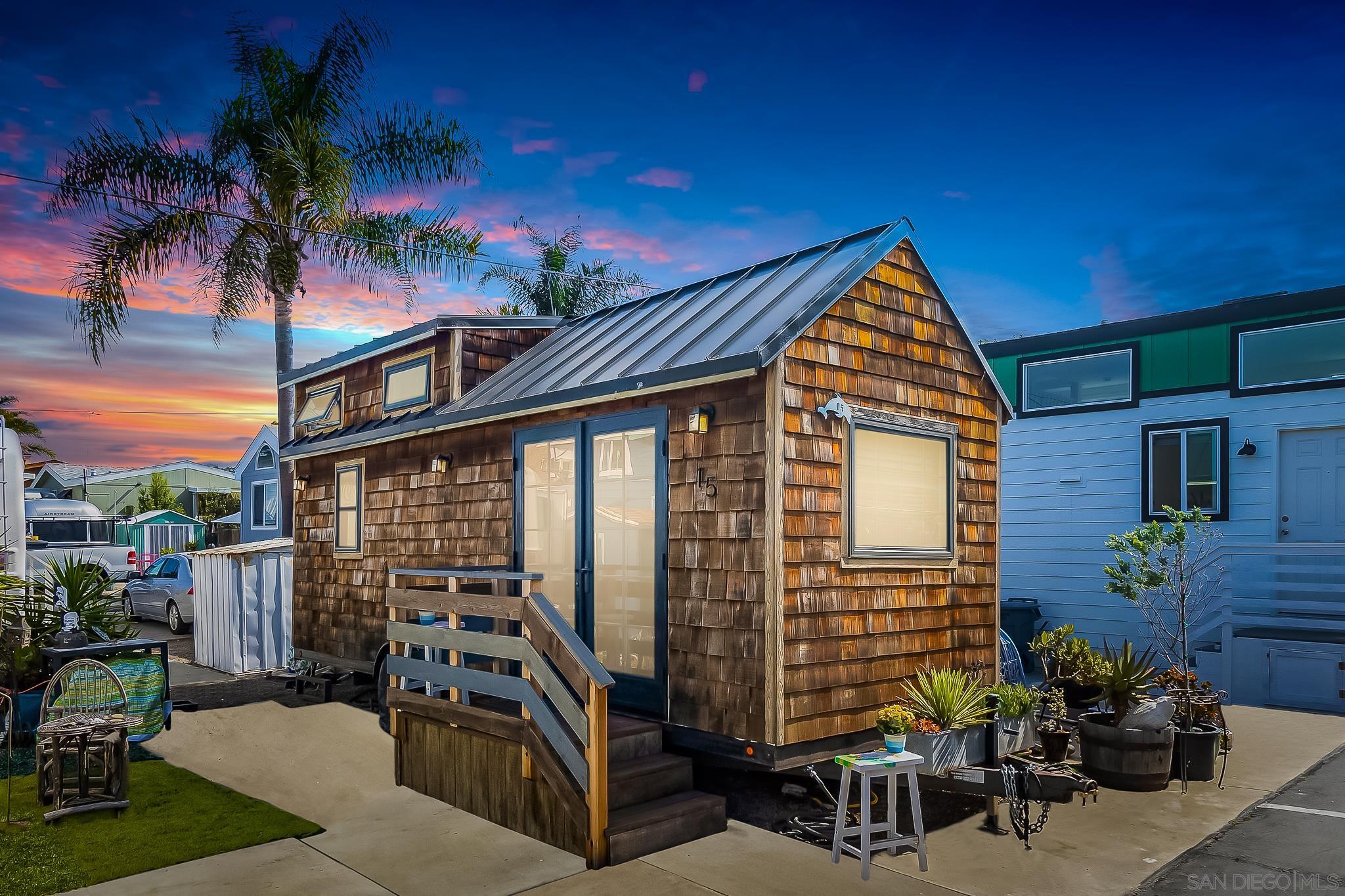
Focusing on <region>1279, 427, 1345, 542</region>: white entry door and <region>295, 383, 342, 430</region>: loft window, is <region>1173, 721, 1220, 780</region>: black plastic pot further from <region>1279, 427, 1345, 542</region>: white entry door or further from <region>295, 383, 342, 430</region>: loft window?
<region>295, 383, 342, 430</region>: loft window

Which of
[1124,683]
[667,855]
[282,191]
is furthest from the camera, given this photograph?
[282,191]

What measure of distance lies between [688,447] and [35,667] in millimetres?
7215

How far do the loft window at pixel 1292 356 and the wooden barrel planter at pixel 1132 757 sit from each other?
6951mm

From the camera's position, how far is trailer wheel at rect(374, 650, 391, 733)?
9023 millimetres

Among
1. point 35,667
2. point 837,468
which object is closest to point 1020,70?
point 837,468

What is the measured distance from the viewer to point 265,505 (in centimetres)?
2425

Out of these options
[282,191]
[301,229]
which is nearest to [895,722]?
[301,229]

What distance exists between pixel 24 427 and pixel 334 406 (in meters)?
31.3

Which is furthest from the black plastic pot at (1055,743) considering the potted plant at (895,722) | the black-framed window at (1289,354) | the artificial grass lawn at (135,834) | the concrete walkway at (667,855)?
the black-framed window at (1289,354)

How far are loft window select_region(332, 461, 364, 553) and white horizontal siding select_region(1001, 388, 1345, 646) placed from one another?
9.03m

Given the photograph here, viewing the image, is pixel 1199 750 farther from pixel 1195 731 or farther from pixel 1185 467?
pixel 1185 467

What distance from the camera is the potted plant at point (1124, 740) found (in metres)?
6.66

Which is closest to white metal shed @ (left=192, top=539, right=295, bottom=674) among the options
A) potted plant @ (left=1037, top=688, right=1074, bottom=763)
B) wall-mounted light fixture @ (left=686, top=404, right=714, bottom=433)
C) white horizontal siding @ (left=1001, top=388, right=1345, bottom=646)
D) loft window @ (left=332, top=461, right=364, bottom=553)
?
loft window @ (left=332, top=461, right=364, bottom=553)

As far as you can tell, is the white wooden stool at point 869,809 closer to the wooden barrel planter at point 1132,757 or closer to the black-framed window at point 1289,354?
the wooden barrel planter at point 1132,757
